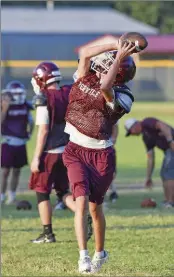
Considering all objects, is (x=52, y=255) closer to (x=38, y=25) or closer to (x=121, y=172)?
(x=121, y=172)

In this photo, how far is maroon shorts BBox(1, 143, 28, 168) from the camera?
567 inches

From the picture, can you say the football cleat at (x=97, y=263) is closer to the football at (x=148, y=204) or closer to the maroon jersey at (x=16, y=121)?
the football at (x=148, y=204)

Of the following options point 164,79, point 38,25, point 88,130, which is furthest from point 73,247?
point 38,25

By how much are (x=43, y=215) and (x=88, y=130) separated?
2.20m

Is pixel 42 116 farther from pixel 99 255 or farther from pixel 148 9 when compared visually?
pixel 148 9

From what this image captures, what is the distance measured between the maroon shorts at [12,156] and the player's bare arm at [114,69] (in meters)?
7.29

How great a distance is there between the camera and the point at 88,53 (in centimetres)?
735

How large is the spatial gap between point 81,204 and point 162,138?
6.34m

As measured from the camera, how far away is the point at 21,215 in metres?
12.0

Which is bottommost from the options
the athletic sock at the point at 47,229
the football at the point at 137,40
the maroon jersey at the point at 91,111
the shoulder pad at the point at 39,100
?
the athletic sock at the point at 47,229

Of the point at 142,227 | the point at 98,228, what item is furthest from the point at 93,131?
the point at 142,227

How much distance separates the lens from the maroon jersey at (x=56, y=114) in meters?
9.52

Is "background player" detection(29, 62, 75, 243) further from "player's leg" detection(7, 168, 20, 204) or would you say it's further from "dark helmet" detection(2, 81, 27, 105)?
"player's leg" detection(7, 168, 20, 204)

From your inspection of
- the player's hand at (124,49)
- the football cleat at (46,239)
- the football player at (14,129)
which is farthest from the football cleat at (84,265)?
the football player at (14,129)
